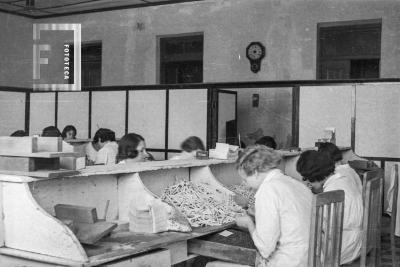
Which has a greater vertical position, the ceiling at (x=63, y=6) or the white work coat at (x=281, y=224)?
the ceiling at (x=63, y=6)

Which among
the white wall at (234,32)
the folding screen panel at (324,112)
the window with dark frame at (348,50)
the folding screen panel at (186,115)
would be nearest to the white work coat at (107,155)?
the folding screen panel at (186,115)

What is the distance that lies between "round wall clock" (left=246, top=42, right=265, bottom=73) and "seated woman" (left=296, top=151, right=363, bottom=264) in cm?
522

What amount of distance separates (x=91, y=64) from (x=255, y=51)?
3.52m

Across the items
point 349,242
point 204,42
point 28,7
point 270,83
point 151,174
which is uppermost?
point 28,7

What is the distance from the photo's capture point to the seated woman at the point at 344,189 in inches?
123

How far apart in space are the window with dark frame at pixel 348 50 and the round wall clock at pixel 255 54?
88 cm

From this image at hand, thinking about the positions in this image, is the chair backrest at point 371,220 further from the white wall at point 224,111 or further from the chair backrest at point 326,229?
the white wall at point 224,111

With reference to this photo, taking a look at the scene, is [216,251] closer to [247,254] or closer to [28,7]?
[247,254]

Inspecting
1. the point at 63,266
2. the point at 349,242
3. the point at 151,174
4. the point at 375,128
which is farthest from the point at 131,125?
the point at 63,266

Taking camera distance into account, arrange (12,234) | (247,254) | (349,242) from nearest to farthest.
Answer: (12,234), (247,254), (349,242)

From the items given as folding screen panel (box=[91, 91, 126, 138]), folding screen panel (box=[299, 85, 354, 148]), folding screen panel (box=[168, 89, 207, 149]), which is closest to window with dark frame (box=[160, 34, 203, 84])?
folding screen panel (box=[91, 91, 126, 138])

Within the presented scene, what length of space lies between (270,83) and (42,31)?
5.74 m

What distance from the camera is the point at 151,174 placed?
335cm

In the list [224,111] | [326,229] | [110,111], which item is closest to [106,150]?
[224,111]
